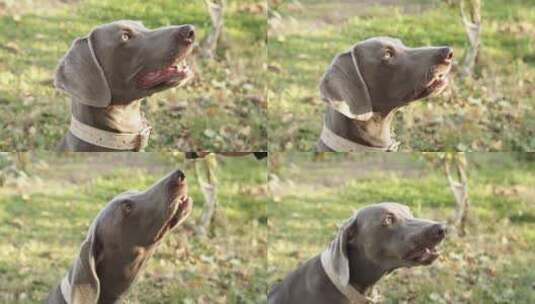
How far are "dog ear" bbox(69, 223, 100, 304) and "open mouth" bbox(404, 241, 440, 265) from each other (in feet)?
5.27

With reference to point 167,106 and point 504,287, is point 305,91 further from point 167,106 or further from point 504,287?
point 504,287

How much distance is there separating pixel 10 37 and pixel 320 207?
2059 mm

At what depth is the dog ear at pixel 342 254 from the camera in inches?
265

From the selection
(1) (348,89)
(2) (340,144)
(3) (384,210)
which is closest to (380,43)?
(1) (348,89)

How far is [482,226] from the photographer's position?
7.84 m

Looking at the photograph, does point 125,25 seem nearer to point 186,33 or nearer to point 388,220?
point 186,33

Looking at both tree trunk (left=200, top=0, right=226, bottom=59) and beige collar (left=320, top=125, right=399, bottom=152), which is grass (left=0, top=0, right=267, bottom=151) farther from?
beige collar (left=320, top=125, right=399, bottom=152)

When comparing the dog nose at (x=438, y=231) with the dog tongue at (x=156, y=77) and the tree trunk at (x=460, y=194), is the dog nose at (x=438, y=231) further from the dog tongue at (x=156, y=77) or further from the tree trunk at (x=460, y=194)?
the dog tongue at (x=156, y=77)

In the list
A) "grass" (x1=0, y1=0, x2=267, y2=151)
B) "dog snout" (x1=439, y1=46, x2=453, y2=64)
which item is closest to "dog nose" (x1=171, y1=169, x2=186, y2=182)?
"grass" (x1=0, y1=0, x2=267, y2=151)

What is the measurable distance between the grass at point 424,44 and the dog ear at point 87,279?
58.0 inches

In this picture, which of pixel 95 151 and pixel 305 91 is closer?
pixel 95 151

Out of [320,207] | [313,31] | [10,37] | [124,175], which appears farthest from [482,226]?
[10,37]

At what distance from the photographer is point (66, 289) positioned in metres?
6.82

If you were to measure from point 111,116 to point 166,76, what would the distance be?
36 centimetres
